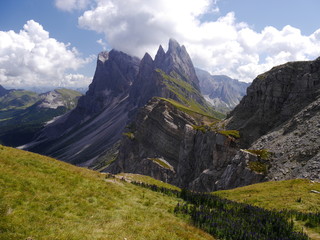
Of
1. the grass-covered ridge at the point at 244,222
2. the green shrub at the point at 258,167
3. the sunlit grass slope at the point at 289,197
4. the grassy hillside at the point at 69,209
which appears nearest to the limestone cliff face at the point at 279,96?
the green shrub at the point at 258,167

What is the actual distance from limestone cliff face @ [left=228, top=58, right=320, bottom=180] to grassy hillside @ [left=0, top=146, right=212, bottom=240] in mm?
40522

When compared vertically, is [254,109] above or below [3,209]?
above

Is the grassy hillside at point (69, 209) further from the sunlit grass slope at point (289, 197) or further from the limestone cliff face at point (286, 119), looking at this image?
the limestone cliff face at point (286, 119)

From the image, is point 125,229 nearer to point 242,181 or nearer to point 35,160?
point 35,160

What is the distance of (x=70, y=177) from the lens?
21891 mm

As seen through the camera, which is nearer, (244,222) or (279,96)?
(244,222)

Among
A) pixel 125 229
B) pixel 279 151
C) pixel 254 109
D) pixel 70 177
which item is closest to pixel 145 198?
pixel 70 177

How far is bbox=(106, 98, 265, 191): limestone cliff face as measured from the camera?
67.6 m

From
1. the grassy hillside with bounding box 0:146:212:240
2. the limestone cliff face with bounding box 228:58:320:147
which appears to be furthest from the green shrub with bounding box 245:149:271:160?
the grassy hillside with bounding box 0:146:212:240

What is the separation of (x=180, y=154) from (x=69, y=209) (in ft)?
361

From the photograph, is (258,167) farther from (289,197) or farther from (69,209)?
(69,209)

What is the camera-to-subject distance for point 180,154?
408ft

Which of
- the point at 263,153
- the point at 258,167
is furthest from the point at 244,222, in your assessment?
the point at 263,153

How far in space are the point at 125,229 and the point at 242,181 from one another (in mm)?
52272
